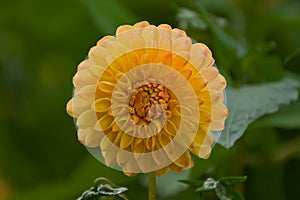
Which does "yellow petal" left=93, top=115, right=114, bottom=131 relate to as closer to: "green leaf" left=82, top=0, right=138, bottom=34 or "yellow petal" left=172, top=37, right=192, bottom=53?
"yellow petal" left=172, top=37, right=192, bottom=53

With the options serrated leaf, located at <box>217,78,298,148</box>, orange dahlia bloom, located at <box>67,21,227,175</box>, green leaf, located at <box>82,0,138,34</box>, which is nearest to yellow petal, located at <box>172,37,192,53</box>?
orange dahlia bloom, located at <box>67,21,227,175</box>

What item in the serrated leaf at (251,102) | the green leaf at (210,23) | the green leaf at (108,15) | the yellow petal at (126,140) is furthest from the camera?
the green leaf at (108,15)

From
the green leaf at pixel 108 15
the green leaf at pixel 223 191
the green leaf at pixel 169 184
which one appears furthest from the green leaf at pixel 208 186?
the green leaf at pixel 108 15

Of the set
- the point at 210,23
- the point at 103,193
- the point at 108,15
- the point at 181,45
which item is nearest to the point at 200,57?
the point at 181,45

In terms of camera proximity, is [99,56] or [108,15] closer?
[99,56]

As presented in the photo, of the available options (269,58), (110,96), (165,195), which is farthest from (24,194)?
(110,96)

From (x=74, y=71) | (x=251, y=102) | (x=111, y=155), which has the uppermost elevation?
(x=111, y=155)

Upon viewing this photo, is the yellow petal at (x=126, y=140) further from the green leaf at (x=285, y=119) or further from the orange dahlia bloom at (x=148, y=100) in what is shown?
the green leaf at (x=285, y=119)

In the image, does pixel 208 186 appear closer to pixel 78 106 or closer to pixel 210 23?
pixel 78 106
